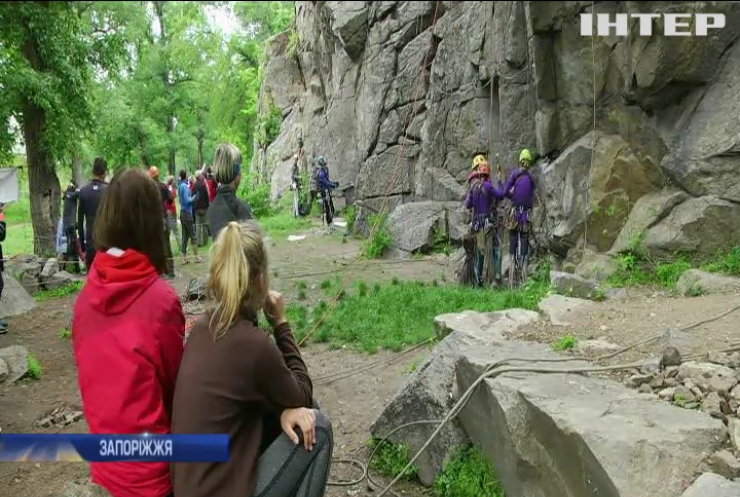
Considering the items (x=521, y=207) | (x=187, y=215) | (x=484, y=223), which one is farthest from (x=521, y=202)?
(x=187, y=215)

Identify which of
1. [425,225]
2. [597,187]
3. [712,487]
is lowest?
[712,487]

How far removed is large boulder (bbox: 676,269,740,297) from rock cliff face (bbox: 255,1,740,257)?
120cm

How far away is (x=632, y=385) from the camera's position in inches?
157

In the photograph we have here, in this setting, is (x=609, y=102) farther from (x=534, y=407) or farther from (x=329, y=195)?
(x=329, y=195)

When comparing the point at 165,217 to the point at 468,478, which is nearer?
the point at 165,217

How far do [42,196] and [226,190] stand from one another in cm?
1091

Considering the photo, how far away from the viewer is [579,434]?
3.25m

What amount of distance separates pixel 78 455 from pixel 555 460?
2502 mm

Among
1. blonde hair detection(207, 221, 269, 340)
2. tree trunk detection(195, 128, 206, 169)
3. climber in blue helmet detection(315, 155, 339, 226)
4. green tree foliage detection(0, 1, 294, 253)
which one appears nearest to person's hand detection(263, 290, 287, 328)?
blonde hair detection(207, 221, 269, 340)

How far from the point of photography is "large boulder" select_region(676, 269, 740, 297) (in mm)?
6824

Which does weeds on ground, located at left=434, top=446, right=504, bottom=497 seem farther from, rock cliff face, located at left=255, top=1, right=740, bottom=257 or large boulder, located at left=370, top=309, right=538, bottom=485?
rock cliff face, located at left=255, top=1, right=740, bottom=257

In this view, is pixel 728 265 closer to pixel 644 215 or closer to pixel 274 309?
pixel 644 215

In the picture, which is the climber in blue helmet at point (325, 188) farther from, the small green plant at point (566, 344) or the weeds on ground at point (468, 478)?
the weeds on ground at point (468, 478)

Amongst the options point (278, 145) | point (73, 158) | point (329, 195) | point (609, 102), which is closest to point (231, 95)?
point (278, 145)
